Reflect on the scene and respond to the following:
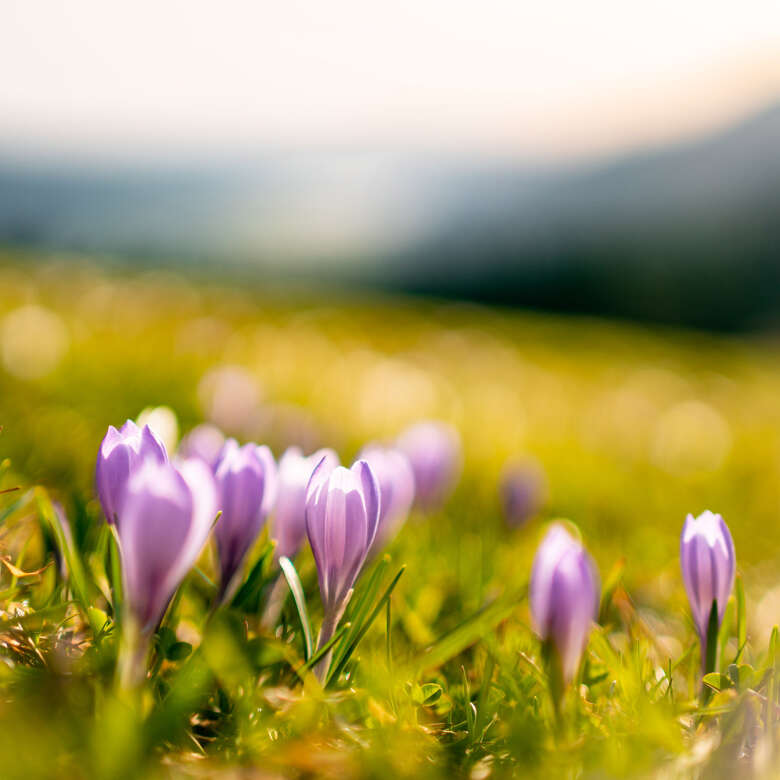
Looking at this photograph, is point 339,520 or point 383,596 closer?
point 339,520

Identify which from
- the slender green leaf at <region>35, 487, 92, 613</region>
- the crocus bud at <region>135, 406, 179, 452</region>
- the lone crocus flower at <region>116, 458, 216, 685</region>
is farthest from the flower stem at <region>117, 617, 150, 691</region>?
the crocus bud at <region>135, 406, 179, 452</region>

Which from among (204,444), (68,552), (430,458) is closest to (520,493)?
(430,458)

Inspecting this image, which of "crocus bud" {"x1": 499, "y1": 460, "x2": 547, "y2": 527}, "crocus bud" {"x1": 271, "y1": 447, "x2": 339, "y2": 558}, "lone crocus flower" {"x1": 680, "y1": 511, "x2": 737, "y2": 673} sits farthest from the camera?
"crocus bud" {"x1": 499, "y1": 460, "x2": 547, "y2": 527}

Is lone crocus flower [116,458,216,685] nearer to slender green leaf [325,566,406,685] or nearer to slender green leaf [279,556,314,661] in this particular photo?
slender green leaf [279,556,314,661]

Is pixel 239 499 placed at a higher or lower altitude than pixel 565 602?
higher

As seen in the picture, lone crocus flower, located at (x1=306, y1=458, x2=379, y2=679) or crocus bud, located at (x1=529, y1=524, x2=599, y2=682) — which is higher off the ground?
lone crocus flower, located at (x1=306, y1=458, x2=379, y2=679)

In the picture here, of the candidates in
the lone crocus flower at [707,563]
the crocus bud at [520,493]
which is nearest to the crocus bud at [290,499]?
the lone crocus flower at [707,563]

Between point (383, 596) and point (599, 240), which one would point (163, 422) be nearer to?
point (383, 596)

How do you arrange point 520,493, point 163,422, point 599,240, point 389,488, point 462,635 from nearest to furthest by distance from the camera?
point 462,635
point 389,488
point 163,422
point 520,493
point 599,240
